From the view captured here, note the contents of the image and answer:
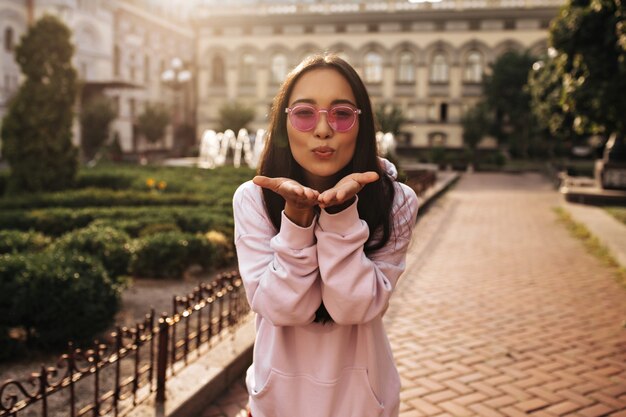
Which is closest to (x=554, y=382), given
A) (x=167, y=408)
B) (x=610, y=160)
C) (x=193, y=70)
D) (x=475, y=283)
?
(x=167, y=408)

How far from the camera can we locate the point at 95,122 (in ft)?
107

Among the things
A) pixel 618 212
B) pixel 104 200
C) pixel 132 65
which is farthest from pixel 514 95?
pixel 104 200

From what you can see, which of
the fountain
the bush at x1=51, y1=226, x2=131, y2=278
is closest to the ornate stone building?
the fountain

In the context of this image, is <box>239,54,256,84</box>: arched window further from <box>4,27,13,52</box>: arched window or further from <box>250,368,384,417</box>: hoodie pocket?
<box>250,368,384,417</box>: hoodie pocket

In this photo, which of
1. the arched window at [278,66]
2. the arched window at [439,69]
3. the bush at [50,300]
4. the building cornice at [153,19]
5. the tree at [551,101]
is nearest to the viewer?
the bush at [50,300]

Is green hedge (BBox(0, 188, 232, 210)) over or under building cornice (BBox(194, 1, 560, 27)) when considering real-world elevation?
under

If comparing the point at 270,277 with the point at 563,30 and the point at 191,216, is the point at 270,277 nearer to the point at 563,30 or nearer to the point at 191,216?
the point at 191,216

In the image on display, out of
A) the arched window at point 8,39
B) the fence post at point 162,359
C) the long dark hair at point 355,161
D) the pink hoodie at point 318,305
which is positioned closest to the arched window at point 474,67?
the arched window at point 8,39

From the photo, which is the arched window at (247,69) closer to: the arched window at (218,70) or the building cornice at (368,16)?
the arched window at (218,70)

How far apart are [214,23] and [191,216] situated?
41222mm

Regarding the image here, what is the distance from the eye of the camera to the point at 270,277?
63.2 inches

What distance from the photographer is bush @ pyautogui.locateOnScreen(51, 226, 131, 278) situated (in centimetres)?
620

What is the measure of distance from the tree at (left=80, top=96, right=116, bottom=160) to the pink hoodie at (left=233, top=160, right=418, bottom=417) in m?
32.9

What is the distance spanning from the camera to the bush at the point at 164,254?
22.9 feet
